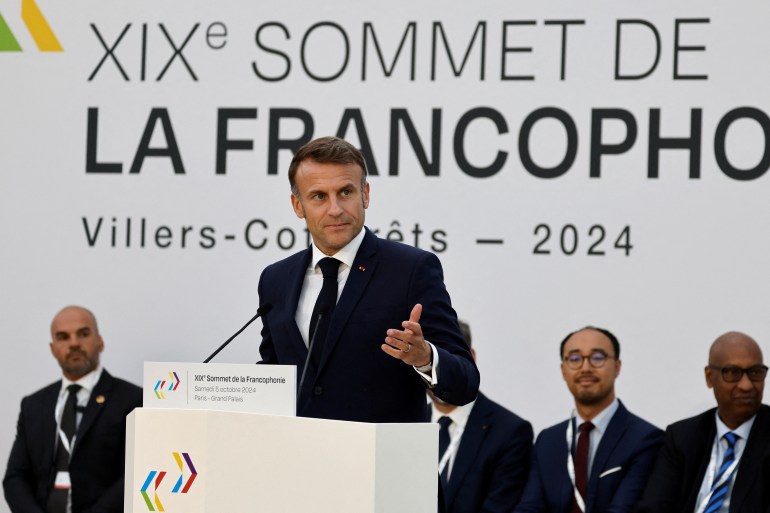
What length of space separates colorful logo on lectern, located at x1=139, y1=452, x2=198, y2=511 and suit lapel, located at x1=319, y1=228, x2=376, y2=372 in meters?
0.47

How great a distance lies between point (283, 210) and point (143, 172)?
0.79 metres

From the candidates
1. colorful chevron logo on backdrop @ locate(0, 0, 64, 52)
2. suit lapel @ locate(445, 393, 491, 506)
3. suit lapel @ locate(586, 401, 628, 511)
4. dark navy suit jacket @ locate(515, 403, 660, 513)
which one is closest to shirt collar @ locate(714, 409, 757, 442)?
dark navy suit jacket @ locate(515, 403, 660, 513)

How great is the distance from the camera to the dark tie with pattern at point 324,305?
9.57ft

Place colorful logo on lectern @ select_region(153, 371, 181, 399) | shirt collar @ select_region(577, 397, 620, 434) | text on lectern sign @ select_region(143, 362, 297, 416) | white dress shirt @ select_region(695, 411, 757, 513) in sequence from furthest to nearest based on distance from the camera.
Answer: shirt collar @ select_region(577, 397, 620, 434) < white dress shirt @ select_region(695, 411, 757, 513) < colorful logo on lectern @ select_region(153, 371, 181, 399) < text on lectern sign @ select_region(143, 362, 297, 416)

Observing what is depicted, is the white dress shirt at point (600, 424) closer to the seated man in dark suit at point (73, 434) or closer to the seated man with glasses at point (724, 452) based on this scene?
the seated man with glasses at point (724, 452)

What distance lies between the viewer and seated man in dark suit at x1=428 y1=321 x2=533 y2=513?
5172 mm

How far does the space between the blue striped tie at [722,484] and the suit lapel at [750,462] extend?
54 millimetres

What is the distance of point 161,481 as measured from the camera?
256cm

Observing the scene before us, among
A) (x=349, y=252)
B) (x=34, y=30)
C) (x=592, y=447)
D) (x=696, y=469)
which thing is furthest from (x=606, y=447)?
(x=34, y=30)

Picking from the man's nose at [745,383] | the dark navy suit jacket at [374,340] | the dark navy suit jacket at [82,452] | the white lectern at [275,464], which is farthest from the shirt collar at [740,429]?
the white lectern at [275,464]

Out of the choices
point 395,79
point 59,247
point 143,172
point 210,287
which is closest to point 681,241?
point 395,79

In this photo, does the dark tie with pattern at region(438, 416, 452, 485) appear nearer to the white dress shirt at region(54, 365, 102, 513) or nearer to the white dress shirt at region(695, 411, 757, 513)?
the white dress shirt at region(695, 411, 757, 513)

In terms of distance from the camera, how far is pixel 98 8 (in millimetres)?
6273

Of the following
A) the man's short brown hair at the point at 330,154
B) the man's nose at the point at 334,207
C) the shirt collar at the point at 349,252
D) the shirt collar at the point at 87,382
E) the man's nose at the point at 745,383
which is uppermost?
the man's short brown hair at the point at 330,154
